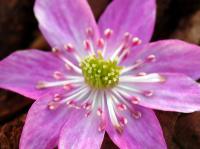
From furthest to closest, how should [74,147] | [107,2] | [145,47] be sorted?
[107,2]
[145,47]
[74,147]

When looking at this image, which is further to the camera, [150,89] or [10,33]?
[10,33]

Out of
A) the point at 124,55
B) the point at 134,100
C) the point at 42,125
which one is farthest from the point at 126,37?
the point at 42,125

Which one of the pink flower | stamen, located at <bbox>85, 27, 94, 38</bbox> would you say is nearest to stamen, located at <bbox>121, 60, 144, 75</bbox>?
the pink flower

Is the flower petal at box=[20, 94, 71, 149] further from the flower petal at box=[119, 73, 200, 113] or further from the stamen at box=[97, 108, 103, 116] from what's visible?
the flower petal at box=[119, 73, 200, 113]

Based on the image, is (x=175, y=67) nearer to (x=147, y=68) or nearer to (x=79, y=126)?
(x=147, y=68)

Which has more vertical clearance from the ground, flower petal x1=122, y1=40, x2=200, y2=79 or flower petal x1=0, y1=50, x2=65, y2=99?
flower petal x1=0, y1=50, x2=65, y2=99

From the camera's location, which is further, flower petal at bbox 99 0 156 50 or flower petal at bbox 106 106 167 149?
flower petal at bbox 99 0 156 50

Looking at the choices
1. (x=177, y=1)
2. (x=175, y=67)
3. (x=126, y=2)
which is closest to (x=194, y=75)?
(x=175, y=67)
